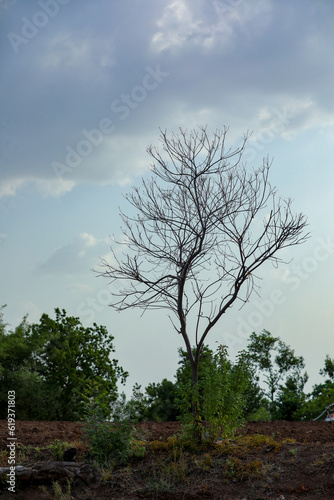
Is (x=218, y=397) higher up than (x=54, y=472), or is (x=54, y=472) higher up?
(x=218, y=397)

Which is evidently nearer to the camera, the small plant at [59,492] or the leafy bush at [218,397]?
the small plant at [59,492]

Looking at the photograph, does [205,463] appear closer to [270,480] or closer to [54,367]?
[270,480]

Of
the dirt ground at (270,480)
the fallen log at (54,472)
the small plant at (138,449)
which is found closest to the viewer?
the dirt ground at (270,480)

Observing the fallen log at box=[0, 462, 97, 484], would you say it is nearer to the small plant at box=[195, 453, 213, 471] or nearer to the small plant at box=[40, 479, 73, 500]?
the small plant at box=[40, 479, 73, 500]

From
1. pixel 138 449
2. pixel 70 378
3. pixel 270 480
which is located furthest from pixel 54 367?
pixel 270 480

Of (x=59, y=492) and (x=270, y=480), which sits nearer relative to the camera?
(x=270, y=480)

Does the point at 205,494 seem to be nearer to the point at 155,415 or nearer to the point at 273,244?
the point at 273,244

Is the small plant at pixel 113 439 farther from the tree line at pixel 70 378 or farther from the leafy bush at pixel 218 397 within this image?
the tree line at pixel 70 378

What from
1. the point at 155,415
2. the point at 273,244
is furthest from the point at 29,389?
the point at 273,244

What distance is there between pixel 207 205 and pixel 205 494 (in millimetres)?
4227

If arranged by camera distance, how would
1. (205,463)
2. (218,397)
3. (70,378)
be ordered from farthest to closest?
(70,378), (218,397), (205,463)

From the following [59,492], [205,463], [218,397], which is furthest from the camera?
[218,397]

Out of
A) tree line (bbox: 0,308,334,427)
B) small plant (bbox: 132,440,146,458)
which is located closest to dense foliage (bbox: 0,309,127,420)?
tree line (bbox: 0,308,334,427)

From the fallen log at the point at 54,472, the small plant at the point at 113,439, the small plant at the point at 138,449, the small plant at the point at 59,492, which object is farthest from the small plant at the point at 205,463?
the small plant at the point at 59,492
